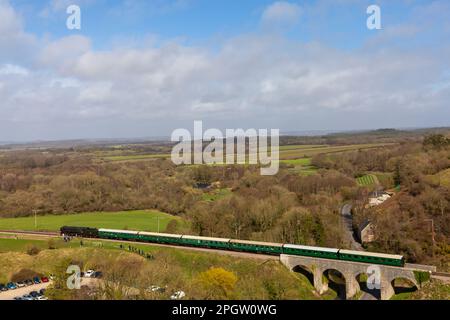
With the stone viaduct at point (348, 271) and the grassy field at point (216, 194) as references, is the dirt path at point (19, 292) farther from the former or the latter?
the grassy field at point (216, 194)

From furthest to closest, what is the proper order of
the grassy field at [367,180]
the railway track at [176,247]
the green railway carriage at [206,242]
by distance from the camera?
the grassy field at [367,180]
the green railway carriage at [206,242]
the railway track at [176,247]

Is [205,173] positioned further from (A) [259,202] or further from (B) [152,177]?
(A) [259,202]

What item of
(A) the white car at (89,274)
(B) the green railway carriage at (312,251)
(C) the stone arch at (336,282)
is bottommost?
(C) the stone arch at (336,282)

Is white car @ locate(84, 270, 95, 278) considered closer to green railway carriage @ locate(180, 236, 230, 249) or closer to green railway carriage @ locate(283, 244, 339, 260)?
green railway carriage @ locate(180, 236, 230, 249)

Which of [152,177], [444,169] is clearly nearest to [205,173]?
[152,177]

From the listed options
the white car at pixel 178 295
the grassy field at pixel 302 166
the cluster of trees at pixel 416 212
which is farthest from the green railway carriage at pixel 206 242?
the grassy field at pixel 302 166

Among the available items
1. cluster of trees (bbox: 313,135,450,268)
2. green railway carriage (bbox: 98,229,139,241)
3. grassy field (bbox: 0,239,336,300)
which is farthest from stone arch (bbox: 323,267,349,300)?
green railway carriage (bbox: 98,229,139,241)

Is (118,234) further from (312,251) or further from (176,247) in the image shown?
(312,251)

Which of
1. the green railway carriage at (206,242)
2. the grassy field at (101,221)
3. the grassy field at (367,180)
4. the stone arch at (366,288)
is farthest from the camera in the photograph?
the grassy field at (367,180)

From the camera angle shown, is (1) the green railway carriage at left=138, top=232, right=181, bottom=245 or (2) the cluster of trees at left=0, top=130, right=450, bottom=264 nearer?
(1) the green railway carriage at left=138, top=232, right=181, bottom=245
